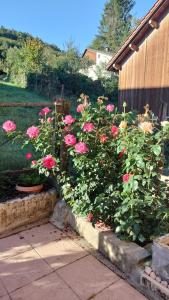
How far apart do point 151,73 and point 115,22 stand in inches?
1542

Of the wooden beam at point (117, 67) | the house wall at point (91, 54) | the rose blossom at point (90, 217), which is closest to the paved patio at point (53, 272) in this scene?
the rose blossom at point (90, 217)

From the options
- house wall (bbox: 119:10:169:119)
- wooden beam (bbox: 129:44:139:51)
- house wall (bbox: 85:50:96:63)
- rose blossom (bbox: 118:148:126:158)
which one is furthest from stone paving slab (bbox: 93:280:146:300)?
house wall (bbox: 85:50:96:63)

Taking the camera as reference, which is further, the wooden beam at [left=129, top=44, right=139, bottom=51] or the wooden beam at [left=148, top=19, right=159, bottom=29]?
the wooden beam at [left=129, top=44, right=139, bottom=51]

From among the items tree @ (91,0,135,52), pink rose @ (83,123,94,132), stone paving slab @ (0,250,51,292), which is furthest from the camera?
tree @ (91,0,135,52)

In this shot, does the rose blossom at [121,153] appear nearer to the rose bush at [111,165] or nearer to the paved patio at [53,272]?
the rose bush at [111,165]

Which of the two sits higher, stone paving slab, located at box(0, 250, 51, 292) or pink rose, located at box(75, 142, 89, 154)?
pink rose, located at box(75, 142, 89, 154)

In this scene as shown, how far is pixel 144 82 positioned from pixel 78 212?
7139 millimetres

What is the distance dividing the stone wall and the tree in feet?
139

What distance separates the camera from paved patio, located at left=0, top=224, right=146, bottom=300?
2363mm

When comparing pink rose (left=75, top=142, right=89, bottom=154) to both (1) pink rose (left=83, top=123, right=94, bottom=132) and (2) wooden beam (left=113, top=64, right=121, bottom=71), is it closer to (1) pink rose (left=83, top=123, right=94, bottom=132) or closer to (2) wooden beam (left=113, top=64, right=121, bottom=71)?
(1) pink rose (left=83, top=123, right=94, bottom=132)

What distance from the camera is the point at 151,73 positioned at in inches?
356

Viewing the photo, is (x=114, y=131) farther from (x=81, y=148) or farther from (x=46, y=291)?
(x=46, y=291)

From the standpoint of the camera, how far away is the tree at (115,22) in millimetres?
43281

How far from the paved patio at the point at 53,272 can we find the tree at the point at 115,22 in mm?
42945
